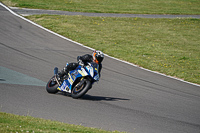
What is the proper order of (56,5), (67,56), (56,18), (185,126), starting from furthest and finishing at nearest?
(56,5) < (56,18) < (67,56) < (185,126)

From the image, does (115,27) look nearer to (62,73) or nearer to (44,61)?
(44,61)

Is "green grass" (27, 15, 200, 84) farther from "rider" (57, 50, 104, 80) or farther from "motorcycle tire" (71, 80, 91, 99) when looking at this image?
"motorcycle tire" (71, 80, 91, 99)

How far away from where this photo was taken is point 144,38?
2353cm

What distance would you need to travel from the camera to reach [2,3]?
2800 cm

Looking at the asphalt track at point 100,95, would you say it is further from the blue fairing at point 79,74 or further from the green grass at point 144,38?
the green grass at point 144,38

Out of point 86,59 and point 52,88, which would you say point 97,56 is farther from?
point 52,88

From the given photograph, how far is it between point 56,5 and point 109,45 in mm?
13044

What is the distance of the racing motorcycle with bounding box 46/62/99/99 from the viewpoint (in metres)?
9.61

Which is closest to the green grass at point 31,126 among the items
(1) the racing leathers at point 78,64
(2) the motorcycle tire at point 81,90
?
(2) the motorcycle tire at point 81,90

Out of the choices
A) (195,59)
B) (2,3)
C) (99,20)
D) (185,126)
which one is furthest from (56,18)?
(185,126)

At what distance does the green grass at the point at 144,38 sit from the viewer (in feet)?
58.2

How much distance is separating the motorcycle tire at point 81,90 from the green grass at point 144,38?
7.55 m

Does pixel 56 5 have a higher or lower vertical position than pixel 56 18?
higher

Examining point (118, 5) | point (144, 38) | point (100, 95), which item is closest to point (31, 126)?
point (100, 95)
